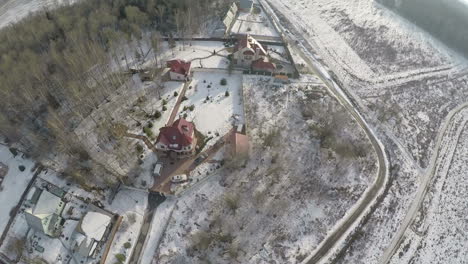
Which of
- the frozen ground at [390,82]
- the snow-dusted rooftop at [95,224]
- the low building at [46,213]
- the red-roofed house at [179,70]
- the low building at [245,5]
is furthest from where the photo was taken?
the low building at [245,5]

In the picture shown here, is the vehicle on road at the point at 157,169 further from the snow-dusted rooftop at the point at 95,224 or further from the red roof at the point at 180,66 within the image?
the red roof at the point at 180,66

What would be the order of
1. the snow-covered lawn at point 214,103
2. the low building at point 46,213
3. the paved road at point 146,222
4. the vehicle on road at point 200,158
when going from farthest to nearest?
the snow-covered lawn at point 214,103 < the vehicle on road at point 200,158 < the paved road at point 146,222 < the low building at point 46,213

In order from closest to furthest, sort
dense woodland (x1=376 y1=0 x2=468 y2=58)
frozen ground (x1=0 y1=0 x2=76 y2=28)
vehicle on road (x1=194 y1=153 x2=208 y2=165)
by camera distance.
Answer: vehicle on road (x1=194 y1=153 x2=208 y2=165) < frozen ground (x1=0 y1=0 x2=76 y2=28) < dense woodland (x1=376 y1=0 x2=468 y2=58)

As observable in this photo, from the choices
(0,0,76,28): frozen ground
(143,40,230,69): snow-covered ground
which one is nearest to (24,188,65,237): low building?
(143,40,230,69): snow-covered ground

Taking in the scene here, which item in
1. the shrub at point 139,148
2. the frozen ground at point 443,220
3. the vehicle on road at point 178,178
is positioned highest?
the shrub at point 139,148

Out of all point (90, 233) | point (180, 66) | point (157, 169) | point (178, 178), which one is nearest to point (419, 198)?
point (178, 178)

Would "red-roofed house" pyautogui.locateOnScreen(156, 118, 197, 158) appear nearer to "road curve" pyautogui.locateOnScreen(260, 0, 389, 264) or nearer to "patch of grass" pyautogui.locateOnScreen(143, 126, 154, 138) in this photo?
"patch of grass" pyautogui.locateOnScreen(143, 126, 154, 138)

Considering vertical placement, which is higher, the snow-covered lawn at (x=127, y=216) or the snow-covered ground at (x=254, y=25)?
the snow-covered ground at (x=254, y=25)

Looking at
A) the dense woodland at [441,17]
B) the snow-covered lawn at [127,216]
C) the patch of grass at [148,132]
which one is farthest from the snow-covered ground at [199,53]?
the dense woodland at [441,17]
